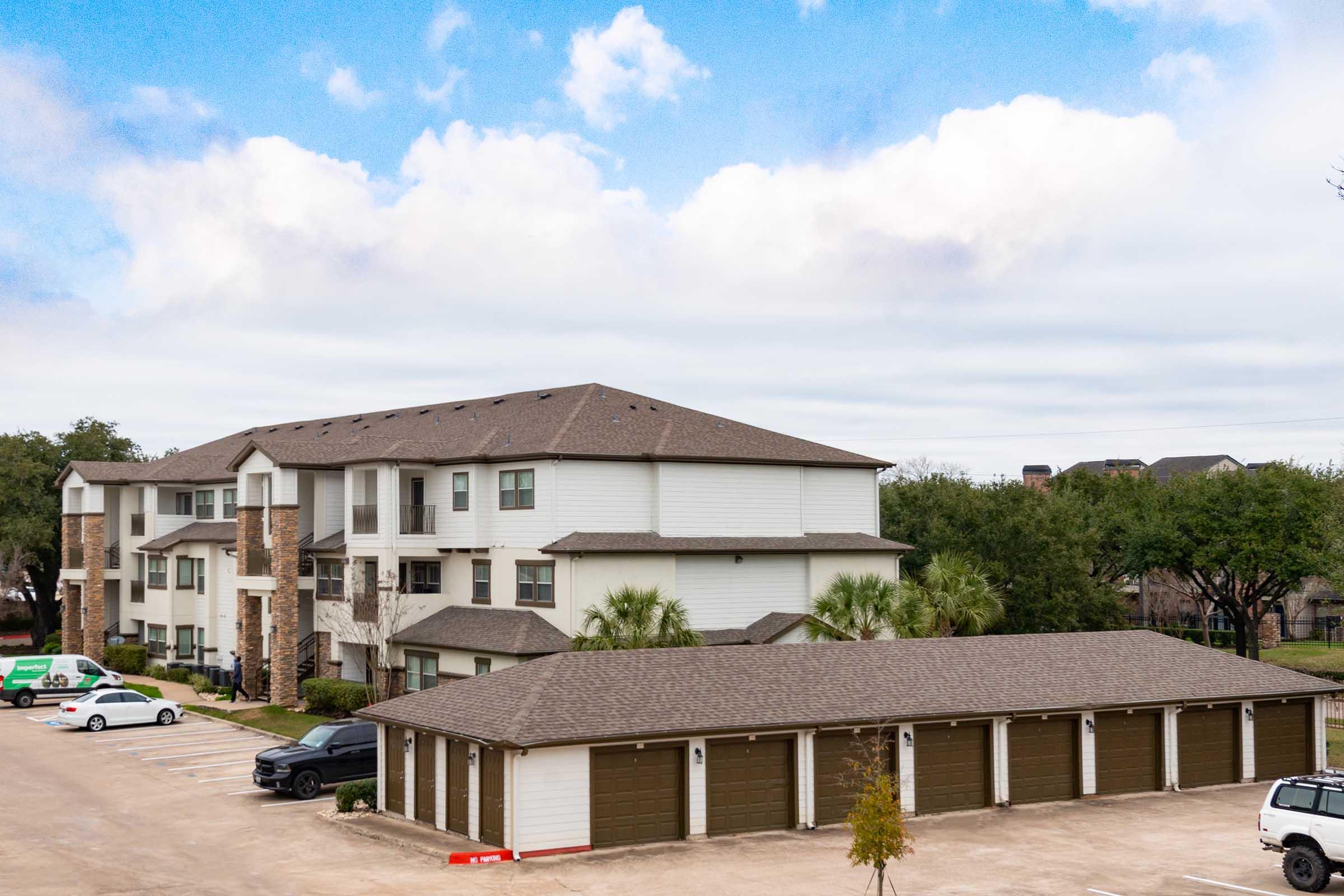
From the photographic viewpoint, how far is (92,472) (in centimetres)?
6394

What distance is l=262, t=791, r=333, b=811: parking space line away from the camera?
101 feet

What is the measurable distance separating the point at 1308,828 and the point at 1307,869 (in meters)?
0.72

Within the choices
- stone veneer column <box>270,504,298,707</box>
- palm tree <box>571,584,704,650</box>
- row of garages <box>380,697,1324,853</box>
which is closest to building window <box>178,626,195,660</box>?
stone veneer column <box>270,504,298,707</box>

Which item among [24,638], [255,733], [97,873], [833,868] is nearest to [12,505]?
[24,638]

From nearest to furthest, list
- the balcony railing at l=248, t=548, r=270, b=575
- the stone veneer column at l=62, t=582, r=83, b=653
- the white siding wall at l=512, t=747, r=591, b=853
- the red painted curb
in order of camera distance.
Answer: the red painted curb → the white siding wall at l=512, t=747, r=591, b=853 → the balcony railing at l=248, t=548, r=270, b=575 → the stone veneer column at l=62, t=582, r=83, b=653

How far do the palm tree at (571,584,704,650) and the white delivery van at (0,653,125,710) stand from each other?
24788 millimetres

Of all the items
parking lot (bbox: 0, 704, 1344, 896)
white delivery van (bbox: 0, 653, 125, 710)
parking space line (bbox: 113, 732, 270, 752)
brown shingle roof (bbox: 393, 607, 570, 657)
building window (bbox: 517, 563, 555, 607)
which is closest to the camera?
parking lot (bbox: 0, 704, 1344, 896)

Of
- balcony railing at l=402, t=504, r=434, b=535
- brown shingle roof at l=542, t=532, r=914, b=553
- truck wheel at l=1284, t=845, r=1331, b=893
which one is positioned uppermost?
balcony railing at l=402, t=504, r=434, b=535

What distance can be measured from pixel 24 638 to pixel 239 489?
3647cm

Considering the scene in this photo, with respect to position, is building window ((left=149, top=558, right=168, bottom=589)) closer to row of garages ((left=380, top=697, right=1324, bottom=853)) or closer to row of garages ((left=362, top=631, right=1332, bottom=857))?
row of garages ((left=362, top=631, right=1332, bottom=857))

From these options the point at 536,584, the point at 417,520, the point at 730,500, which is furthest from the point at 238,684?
the point at 730,500

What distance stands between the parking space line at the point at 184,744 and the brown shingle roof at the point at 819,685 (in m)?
13.2

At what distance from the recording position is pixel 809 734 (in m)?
28.4

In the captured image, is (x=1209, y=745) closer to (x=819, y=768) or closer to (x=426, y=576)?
(x=819, y=768)
